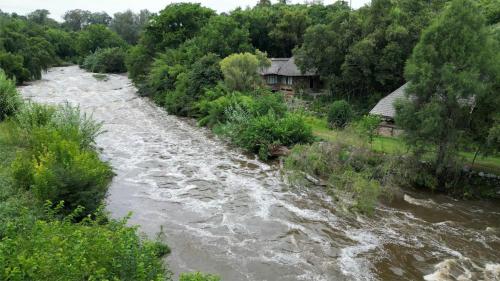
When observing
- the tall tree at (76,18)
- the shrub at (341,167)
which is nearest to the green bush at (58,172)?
the shrub at (341,167)

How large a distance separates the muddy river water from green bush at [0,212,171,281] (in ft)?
14.9

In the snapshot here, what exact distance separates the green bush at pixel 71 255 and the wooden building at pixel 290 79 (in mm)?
32680

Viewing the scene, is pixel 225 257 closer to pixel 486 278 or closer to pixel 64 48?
pixel 486 278

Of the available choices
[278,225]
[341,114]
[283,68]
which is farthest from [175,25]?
[278,225]

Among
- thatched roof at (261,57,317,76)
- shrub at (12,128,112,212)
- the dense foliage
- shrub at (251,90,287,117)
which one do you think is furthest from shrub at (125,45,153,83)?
shrub at (12,128,112,212)

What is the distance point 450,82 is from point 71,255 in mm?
17402

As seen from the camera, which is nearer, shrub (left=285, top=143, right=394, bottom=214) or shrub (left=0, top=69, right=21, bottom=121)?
shrub (left=285, top=143, right=394, bottom=214)

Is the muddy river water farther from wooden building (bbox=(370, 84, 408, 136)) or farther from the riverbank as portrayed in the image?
wooden building (bbox=(370, 84, 408, 136))

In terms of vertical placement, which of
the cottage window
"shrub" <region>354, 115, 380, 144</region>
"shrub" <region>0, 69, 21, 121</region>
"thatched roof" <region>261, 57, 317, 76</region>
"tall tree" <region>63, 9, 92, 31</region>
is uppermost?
"tall tree" <region>63, 9, 92, 31</region>

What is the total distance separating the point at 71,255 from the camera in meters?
8.30

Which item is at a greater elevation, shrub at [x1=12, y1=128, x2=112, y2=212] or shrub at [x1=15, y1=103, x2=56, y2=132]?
shrub at [x1=15, y1=103, x2=56, y2=132]

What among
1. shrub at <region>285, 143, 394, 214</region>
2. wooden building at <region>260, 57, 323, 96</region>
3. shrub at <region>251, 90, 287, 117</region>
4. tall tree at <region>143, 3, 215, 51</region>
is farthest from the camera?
tall tree at <region>143, 3, 215, 51</region>

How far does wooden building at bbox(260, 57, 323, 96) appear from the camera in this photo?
4281 centimetres

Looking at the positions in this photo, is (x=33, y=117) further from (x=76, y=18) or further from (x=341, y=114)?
(x=76, y=18)
